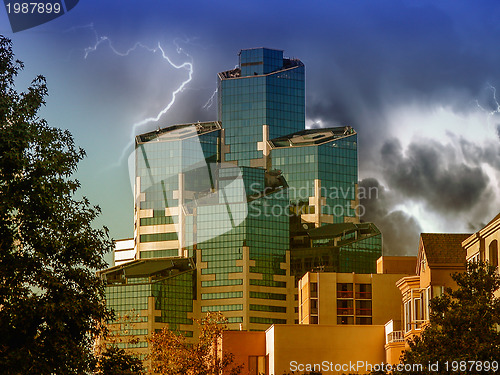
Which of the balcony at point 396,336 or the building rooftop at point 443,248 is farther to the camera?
the balcony at point 396,336

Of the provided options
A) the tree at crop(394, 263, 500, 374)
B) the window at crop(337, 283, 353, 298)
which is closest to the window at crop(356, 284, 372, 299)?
the window at crop(337, 283, 353, 298)

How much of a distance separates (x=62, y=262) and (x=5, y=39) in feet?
26.3

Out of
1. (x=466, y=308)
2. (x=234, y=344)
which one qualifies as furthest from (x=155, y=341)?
(x=466, y=308)

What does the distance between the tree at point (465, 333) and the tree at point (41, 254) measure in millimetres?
14204

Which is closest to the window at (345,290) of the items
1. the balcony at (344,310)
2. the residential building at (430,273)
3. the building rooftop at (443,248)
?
the balcony at (344,310)

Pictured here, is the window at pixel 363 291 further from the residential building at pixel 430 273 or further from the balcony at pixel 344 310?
the residential building at pixel 430 273

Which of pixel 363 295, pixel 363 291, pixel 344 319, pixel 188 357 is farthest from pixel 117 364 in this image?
pixel 344 319

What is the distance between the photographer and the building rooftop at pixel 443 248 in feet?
211

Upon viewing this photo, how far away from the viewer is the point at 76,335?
113ft

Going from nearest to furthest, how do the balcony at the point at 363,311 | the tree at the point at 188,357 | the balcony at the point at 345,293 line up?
the tree at the point at 188,357 < the balcony at the point at 363,311 < the balcony at the point at 345,293

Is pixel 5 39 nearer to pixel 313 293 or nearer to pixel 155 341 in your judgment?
pixel 155 341

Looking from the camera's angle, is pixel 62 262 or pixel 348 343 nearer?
pixel 62 262

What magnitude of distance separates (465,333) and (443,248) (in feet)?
77.2

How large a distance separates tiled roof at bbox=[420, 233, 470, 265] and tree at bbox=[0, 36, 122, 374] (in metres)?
33.7
